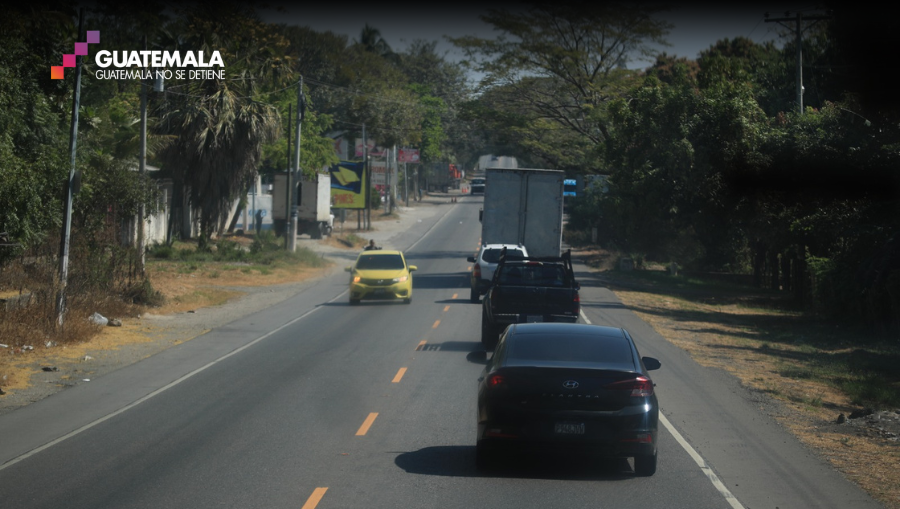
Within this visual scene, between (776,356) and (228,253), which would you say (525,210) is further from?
(228,253)

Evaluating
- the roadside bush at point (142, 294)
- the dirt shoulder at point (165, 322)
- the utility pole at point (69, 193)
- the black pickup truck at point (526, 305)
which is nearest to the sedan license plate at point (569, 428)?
the dirt shoulder at point (165, 322)

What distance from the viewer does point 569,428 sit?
8.96m

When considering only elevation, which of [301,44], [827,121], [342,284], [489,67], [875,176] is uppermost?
[301,44]

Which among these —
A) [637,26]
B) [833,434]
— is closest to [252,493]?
[833,434]

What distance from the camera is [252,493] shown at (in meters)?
8.73

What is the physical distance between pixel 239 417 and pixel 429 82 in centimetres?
10820

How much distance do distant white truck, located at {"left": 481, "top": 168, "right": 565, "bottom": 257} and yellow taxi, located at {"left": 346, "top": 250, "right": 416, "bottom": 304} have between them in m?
4.51

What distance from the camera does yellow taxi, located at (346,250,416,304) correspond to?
29609 mm

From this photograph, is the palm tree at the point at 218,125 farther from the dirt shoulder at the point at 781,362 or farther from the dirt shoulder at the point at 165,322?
the dirt shoulder at the point at 781,362

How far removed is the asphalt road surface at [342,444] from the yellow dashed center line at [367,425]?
0.02m

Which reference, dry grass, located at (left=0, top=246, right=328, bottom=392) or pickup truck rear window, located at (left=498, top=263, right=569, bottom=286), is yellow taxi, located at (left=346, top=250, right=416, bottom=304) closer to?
dry grass, located at (left=0, top=246, right=328, bottom=392)

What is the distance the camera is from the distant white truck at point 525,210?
3362 centimetres

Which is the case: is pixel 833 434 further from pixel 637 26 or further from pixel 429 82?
pixel 429 82

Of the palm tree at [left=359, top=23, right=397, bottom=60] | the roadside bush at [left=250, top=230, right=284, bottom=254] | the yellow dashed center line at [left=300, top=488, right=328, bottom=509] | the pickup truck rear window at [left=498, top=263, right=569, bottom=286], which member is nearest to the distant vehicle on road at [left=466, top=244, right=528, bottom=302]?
the pickup truck rear window at [left=498, top=263, right=569, bottom=286]
